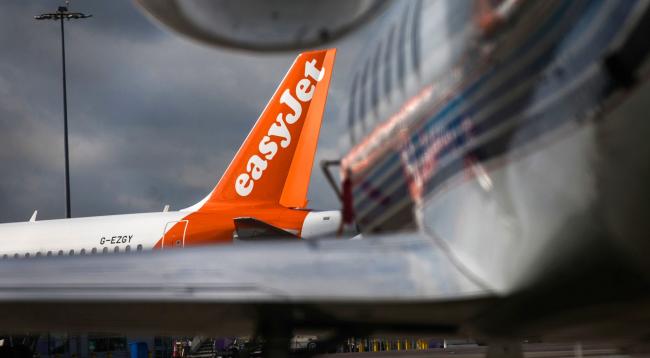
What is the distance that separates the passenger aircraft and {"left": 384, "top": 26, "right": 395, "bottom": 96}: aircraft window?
16688mm

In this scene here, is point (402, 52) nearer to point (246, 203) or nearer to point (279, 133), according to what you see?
point (279, 133)

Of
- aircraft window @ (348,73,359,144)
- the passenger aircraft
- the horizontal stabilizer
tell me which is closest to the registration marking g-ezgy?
the passenger aircraft

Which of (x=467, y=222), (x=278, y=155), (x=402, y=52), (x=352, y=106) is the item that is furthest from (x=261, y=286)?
(x=278, y=155)

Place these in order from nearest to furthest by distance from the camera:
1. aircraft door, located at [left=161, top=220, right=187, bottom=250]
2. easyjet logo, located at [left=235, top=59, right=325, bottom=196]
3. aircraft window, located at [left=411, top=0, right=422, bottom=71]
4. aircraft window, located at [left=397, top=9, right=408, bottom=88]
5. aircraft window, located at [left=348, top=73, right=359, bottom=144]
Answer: aircraft window, located at [left=411, top=0, right=422, bottom=71] < aircraft window, located at [left=397, top=9, right=408, bottom=88] < aircraft window, located at [left=348, top=73, right=359, bottom=144] < easyjet logo, located at [left=235, top=59, right=325, bottom=196] < aircraft door, located at [left=161, top=220, right=187, bottom=250]

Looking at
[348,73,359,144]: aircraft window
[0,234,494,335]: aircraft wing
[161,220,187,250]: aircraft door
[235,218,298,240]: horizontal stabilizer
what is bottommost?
[0,234,494,335]: aircraft wing

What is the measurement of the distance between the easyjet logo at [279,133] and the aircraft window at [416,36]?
55.3 feet

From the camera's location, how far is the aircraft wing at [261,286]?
3.63 metres

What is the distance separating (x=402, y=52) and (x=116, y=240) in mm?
19981

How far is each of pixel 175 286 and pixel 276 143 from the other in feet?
63.5

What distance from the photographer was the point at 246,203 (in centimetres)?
2352

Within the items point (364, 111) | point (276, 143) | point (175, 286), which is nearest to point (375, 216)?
point (364, 111)

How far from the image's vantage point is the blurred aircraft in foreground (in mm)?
3115

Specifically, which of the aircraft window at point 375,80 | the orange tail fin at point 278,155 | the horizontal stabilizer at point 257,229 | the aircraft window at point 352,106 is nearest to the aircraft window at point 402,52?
the aircraft window at point 375,80

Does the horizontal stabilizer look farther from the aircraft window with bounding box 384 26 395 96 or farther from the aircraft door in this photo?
the aircraft window with bounding box 384 26 395 96
